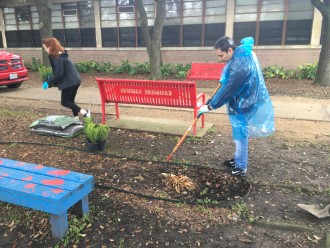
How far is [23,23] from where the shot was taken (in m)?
18.0

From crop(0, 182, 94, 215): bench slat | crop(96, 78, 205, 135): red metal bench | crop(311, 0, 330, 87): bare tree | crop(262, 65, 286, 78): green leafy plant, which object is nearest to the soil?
crop(0, 182, 94, 215): bench slat

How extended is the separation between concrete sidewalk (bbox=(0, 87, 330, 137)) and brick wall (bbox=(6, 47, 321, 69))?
4.42 meters

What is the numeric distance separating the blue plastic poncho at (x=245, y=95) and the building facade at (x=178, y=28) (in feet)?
33.4

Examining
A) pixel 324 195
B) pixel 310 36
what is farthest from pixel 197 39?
pixel 324 195

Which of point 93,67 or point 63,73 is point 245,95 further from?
point 93,67

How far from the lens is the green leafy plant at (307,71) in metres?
11.5

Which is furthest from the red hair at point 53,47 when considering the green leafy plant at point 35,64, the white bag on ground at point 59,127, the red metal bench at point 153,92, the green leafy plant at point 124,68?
the green leafy plant at point 35,64

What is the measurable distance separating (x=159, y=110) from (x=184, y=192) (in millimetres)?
4123

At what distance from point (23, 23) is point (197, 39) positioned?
400 inches

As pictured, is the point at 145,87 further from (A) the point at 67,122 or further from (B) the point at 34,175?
(B) the point at 34,175

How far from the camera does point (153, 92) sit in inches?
220

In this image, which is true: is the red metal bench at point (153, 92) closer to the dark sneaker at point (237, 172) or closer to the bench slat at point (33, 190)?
the dark sneaker at point (237, 172)

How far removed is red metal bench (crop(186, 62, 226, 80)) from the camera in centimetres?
1016

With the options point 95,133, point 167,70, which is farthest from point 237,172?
point 167,70
